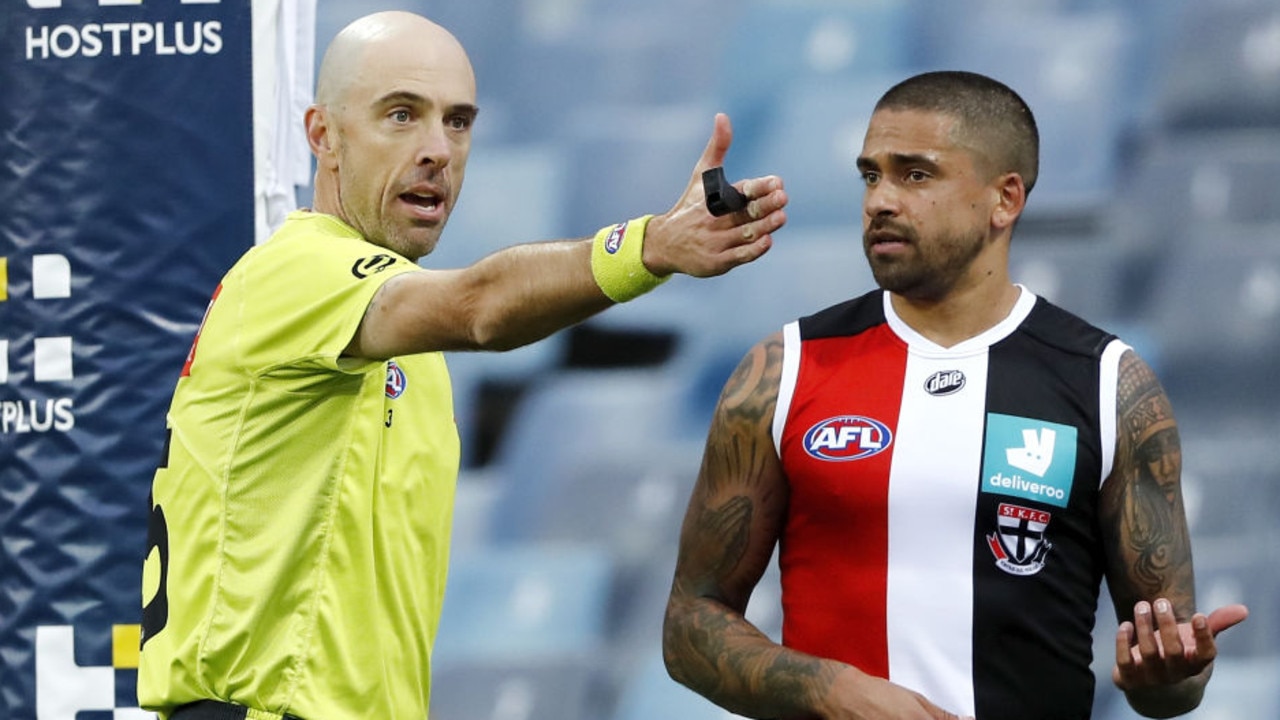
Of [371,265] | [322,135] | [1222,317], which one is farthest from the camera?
[1222,317]

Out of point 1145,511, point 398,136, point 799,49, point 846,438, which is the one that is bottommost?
point 1145,511

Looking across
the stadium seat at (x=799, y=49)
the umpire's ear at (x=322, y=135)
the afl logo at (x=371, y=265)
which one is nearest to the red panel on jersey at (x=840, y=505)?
the afl logo at (x=371, y=265)

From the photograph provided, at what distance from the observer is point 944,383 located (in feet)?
8.95

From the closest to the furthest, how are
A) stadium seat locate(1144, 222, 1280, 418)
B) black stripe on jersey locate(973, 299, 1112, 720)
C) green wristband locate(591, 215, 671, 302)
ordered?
green wristband locate(591, 215, 671, 302)
black stripe on jersey locate(973, 299, 1112, 720)
stadium seat locate(1144, 222, 1280, 418)

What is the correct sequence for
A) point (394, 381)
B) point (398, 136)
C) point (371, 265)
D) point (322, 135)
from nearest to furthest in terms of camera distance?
point (371, 265) → point (394, 381) → point (398, 136) → point (322, 135)

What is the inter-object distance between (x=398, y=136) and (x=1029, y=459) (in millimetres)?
1089

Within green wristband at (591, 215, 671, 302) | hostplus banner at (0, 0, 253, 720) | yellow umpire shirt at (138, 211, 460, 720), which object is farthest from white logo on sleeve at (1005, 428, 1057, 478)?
hostplus banner at (0, 0, 253, 720)

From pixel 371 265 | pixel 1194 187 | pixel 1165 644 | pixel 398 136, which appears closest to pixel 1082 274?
pixel 1194 187

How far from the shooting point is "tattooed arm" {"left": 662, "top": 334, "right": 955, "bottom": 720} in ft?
Result: 8.71

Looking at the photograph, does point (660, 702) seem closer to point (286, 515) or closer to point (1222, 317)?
point (1222, 317)

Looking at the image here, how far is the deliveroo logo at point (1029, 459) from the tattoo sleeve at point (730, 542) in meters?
0.33

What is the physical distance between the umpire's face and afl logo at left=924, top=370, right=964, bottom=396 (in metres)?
0.81

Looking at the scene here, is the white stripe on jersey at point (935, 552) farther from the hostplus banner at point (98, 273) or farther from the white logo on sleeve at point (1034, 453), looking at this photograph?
the hostplus banner at point (98, 273)

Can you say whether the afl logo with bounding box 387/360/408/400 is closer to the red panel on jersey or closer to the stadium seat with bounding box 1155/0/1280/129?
the red panel on jersey
